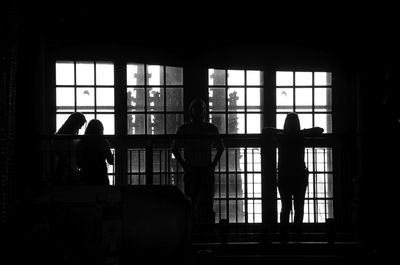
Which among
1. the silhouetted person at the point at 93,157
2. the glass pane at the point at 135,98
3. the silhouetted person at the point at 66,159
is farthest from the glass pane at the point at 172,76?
the silhouetted person at the point at 93,157

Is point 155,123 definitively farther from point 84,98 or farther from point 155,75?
point 84,98

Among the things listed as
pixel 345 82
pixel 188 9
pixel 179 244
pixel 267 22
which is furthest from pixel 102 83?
pixel 179 244

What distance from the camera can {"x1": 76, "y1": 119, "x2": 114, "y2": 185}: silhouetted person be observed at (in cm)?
529

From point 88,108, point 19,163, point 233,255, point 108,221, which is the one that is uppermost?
point 88,108

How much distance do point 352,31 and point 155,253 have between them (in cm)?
330

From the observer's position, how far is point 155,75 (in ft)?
25.3

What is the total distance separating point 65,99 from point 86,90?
11.1 inches

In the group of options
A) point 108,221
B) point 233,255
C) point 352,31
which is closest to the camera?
point 108,221

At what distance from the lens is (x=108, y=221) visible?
381 cm

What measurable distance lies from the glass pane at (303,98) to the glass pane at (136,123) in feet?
6.57

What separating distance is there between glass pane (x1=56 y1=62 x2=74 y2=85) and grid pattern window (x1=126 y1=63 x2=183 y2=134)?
69 cm

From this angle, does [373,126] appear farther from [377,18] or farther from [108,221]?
[108,221]

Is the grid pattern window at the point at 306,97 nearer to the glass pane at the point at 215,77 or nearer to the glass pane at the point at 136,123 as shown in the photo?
the glass pane at the point at 215,77

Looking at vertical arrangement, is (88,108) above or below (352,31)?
below
